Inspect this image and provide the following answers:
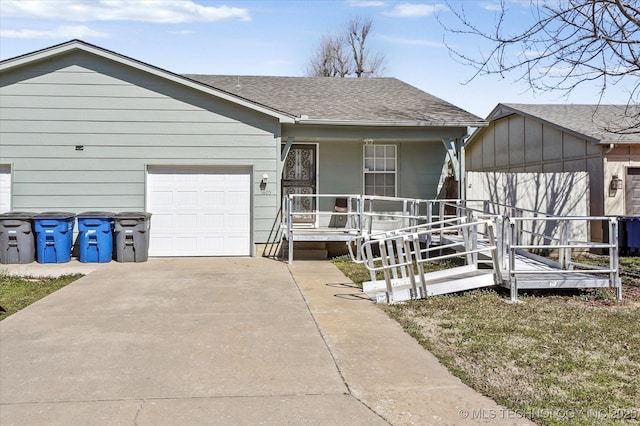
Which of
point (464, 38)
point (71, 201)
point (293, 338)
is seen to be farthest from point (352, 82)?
point (293, 338)

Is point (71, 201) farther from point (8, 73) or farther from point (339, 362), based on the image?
point (339, 362)

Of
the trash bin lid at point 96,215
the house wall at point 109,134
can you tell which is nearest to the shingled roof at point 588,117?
the house wall at point 109,134

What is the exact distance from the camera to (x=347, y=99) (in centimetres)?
1443

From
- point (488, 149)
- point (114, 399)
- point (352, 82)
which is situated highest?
point (352, 82)

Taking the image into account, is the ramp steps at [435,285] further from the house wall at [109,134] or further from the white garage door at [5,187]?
the white garage door at [5,187]

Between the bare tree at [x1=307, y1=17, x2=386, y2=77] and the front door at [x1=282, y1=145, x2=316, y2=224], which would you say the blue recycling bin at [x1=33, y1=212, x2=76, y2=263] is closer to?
the front door at [x1=282, y1=145, x2=316, y2=224]

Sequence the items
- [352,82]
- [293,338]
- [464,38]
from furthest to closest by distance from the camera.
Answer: [352,82]
[464,38]
[293,338]

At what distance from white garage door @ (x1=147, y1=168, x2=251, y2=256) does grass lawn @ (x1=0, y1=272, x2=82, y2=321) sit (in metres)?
2.75

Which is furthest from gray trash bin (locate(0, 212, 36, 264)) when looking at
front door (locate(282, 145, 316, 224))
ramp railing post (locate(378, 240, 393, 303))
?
ramp railing post (locate(378, 240, 393, 303))

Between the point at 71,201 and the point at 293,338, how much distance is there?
816cm

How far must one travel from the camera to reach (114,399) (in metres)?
3.99

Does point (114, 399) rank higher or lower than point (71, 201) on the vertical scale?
lower

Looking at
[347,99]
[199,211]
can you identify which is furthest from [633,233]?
[199,211]

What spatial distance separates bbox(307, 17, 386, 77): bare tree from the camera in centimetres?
3881
